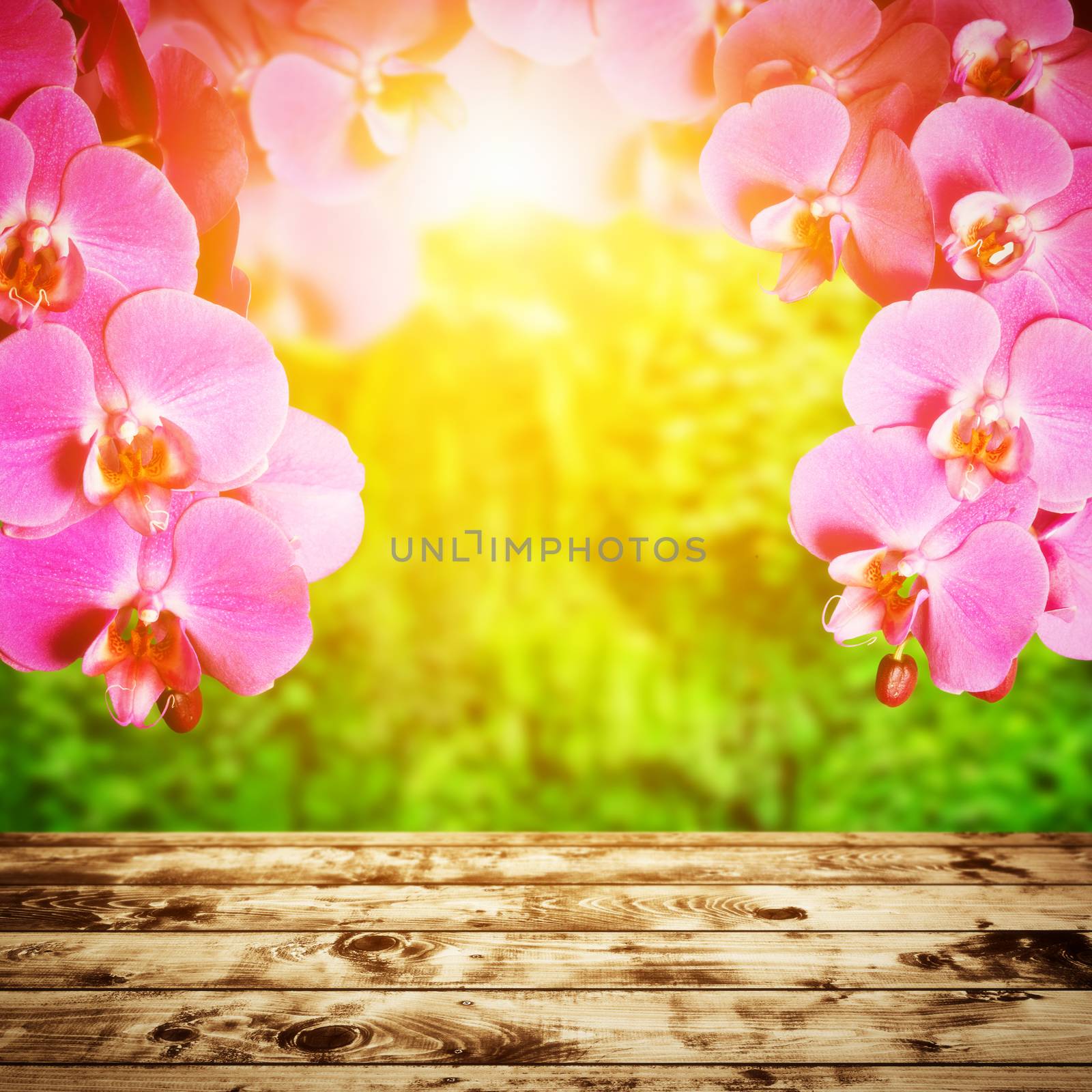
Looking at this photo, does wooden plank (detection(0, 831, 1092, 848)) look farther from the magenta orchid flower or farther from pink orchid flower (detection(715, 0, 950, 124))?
pink orchid flower (detection(715, 0, 950, 124))

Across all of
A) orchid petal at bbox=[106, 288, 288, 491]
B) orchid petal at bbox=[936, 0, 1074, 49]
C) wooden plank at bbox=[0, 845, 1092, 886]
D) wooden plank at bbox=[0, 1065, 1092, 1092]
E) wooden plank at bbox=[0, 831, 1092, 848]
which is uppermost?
orchid petal at bbox=[936, 0, 1074, 49]

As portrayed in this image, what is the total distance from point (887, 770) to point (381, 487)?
3.74 ft

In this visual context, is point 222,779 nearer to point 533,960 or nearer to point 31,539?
point 31,539

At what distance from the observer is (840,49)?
56.4 inches

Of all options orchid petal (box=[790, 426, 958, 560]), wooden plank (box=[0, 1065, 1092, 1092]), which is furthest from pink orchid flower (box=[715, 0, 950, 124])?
wooden plank (box=[0, 1065, 1092, 1092])

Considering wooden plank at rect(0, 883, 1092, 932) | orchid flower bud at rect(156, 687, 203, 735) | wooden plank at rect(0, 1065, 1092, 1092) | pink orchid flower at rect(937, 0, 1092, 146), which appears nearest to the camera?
wooden plank at rect(0, 1065, 1092, 1092)

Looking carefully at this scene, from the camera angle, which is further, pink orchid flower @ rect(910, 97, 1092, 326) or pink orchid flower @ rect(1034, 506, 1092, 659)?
pink orchid flower @ rect(1034, 506, 1092, 659)

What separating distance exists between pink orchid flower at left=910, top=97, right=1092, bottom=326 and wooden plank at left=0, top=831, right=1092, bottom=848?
1.05 meters

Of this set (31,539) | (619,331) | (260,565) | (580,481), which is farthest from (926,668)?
(31,539)

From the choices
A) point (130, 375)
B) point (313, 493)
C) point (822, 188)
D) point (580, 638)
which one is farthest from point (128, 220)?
point (822, 188)

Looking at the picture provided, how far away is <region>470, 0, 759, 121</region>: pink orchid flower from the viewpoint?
1434 millimetres

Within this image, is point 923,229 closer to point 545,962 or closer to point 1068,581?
point 1068,581

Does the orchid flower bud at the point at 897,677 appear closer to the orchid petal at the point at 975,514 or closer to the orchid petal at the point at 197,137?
the orchid petal at the point at 975,514

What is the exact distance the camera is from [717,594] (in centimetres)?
164
